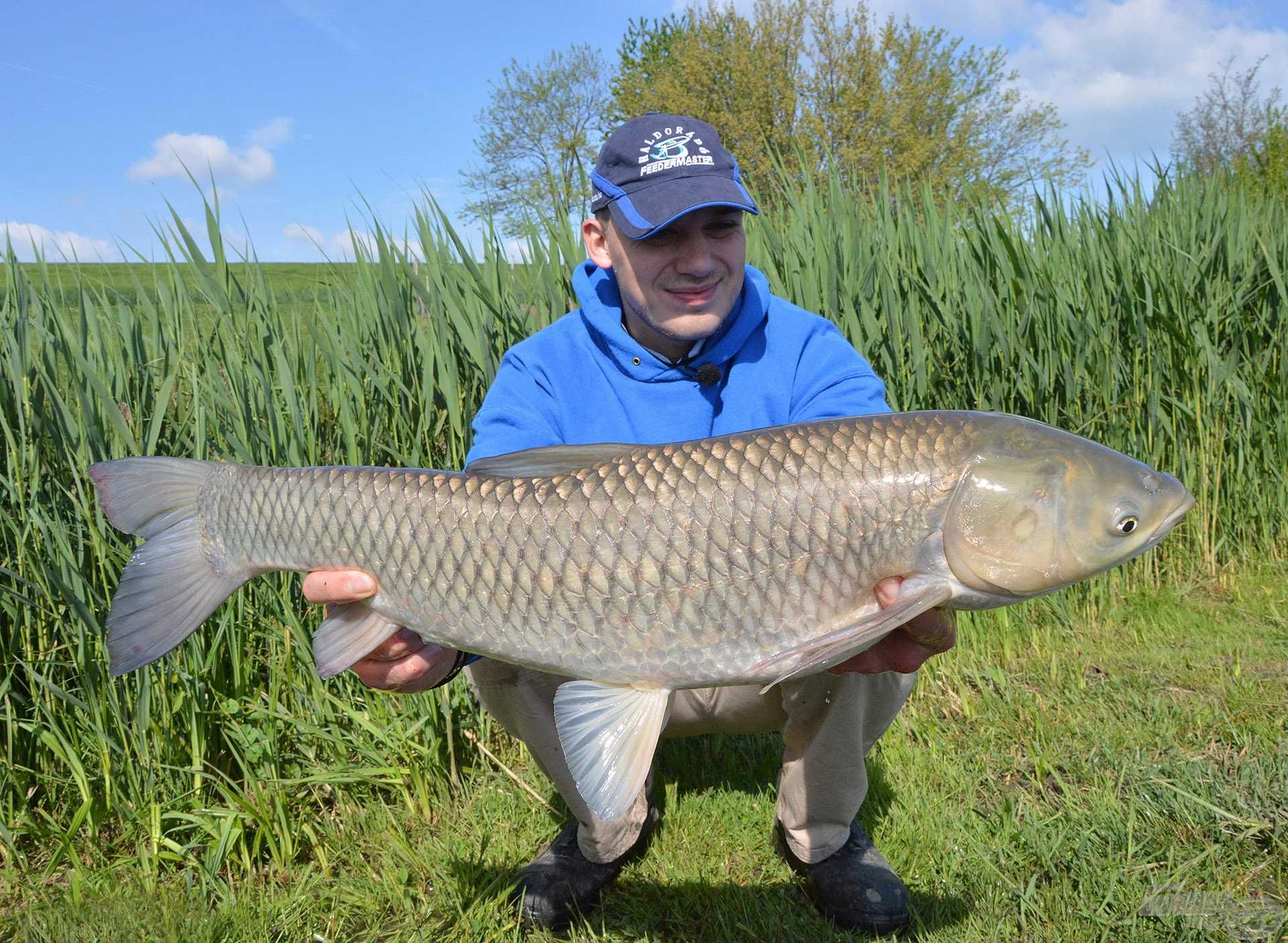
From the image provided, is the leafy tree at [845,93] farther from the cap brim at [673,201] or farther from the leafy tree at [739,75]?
the cap brim at [673,201]

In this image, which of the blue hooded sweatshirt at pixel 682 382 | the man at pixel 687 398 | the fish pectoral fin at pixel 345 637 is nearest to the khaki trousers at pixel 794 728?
the man at pixel 687 398

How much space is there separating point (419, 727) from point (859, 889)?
1.10 metres

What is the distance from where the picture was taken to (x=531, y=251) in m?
2.98

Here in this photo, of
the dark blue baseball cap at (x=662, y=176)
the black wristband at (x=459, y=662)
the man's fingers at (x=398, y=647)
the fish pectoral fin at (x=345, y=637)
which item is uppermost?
the dark blue baseball cap at (x=662, y=176)

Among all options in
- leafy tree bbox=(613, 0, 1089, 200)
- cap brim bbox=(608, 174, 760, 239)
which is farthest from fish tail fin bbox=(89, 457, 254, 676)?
leafy tree bbox=(613, 0, 1089, 200)

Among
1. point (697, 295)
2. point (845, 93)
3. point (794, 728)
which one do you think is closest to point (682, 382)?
point (697, 295)

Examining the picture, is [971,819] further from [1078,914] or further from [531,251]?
[531,251]

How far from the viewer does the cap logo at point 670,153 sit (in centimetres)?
194

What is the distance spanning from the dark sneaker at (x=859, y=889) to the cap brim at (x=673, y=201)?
132cm

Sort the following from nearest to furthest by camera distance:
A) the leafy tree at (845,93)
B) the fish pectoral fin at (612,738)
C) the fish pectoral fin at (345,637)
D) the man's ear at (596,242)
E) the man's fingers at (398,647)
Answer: the fish pectoral fin at (612,738) → the fish pectoral fin at (345,637) → the man's fingers at (398,647) → the man's ear at (596,242) → the leafy tree at (845,93)

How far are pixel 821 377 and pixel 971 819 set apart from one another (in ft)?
3.51

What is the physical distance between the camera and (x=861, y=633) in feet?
4.33

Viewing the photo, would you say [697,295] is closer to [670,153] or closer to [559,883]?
[670,153]

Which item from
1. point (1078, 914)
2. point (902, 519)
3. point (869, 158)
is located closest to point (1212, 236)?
point (1078, 914)
